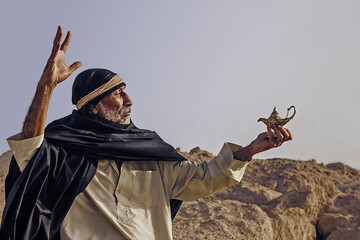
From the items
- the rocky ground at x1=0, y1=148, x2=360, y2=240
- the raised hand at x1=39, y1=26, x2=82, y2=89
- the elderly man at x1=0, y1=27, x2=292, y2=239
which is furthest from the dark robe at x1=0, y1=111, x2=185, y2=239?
the rocky ground at x1=0, y1=148, x2=360, y2=240

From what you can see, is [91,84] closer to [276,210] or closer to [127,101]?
[127,101]

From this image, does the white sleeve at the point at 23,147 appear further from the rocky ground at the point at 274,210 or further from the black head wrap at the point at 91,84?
the rocky ground at the point at 274,210

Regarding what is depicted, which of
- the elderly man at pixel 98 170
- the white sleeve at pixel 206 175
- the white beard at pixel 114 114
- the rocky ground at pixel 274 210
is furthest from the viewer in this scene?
the rocky ground at pixel 274 210

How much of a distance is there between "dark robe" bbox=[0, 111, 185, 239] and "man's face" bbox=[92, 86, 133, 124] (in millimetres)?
73

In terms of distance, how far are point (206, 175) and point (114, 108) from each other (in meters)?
0.88

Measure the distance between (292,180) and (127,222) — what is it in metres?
5.38

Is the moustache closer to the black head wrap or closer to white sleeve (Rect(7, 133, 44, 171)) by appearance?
the black head wrap

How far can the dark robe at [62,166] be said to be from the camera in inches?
169

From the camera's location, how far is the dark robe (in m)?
4.30

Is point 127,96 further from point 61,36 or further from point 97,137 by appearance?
point 61,36

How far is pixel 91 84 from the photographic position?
489 cm

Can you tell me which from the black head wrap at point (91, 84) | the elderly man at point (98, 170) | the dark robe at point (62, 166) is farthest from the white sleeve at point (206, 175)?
the black head wrap at point (91, 84)

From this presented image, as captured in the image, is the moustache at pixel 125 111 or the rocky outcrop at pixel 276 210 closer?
the moustache at pixel 125 111

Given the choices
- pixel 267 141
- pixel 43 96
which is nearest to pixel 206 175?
pixel 267 141
